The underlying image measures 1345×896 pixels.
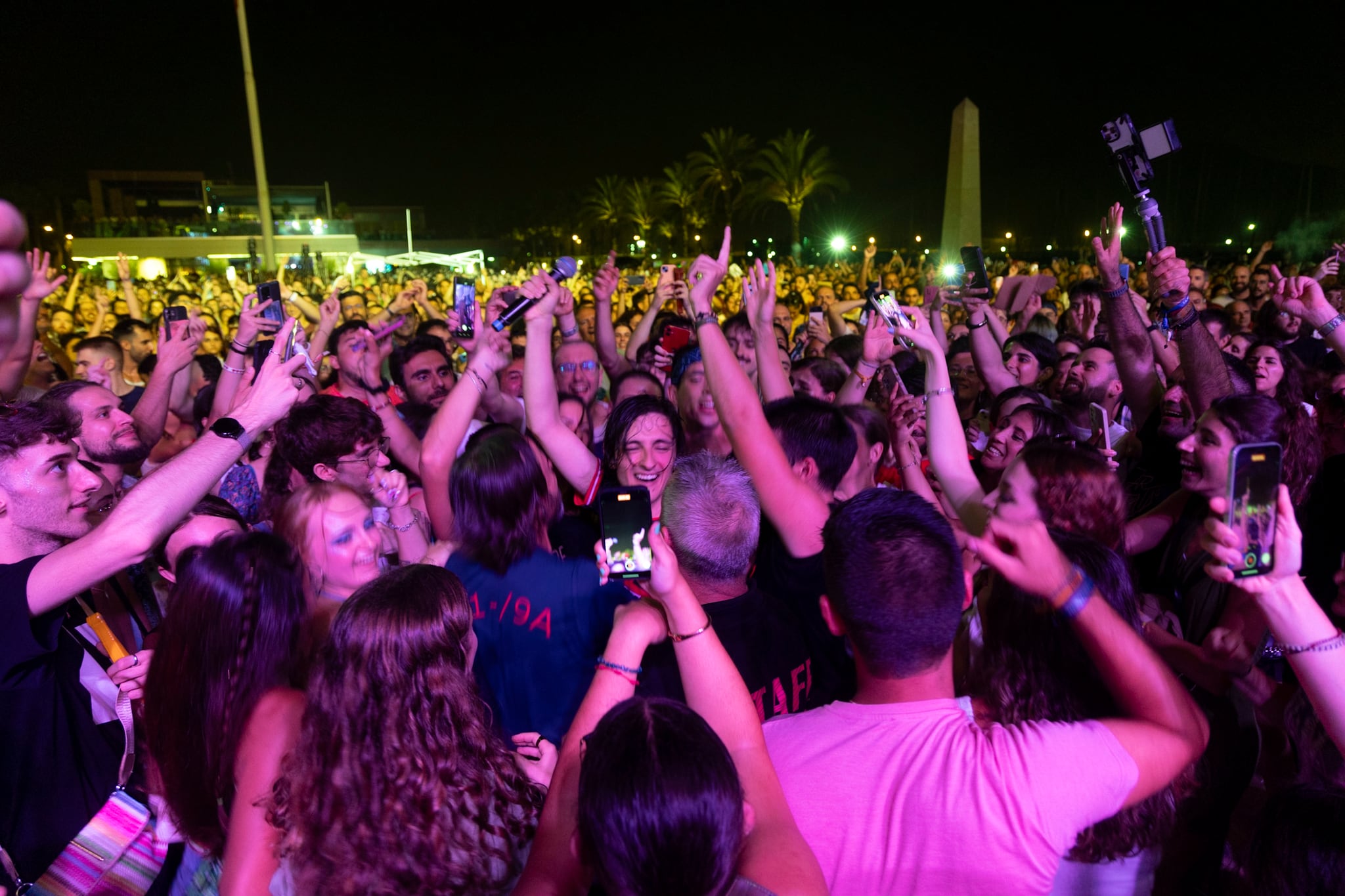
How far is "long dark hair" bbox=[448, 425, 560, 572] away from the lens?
8.14ft

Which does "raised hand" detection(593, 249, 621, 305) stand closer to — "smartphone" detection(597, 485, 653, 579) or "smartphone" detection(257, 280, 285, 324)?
"smartphone" detection(257, 280, 285, 324)

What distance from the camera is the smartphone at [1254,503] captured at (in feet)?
5.15

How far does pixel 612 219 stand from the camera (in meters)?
45.5

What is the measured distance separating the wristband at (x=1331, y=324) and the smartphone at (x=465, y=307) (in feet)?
12.9

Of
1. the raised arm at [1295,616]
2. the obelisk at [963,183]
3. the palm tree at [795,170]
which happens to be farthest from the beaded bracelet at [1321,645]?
the palm tree at [795,170]

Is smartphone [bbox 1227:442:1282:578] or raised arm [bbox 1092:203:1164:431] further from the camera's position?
raised arm [bbox 1092:203:1164:431]

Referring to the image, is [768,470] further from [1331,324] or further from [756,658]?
[1331,324]

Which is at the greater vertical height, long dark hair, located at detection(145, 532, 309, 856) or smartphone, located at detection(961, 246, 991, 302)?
smartphone, located at detection(961, 246, 991, 302)

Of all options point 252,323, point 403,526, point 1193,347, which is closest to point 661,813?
point 403,526

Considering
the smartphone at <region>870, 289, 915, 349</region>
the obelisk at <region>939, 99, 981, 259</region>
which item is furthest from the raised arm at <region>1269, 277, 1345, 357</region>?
the obelisk at <region>939, 99, 981, 259</region>

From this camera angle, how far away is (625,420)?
355cm

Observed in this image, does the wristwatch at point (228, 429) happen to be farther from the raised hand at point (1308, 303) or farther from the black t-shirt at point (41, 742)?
the raised hand at point (1308, 303)

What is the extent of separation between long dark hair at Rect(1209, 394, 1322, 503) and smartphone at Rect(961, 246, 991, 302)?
231 centimetres

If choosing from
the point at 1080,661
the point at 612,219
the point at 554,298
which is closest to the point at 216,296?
the point at 554,298
